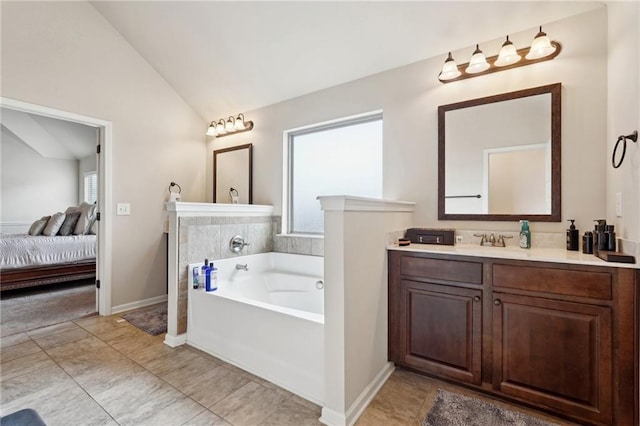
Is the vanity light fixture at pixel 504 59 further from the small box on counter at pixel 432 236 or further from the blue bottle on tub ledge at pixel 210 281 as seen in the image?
the blue bottle on tub ledge at pixel 210 281

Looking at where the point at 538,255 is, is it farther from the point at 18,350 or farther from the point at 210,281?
the point at 18,350

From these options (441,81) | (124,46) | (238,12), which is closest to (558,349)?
(441,81)

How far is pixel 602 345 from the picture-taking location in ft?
4.52

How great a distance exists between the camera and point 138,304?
3254 millimetres

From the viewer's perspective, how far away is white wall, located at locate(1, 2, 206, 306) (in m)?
2.56

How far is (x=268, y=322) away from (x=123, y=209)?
234 cm

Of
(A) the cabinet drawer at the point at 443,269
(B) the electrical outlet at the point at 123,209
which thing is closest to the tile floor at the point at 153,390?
(A) the cabinet drawer at the point at 443,269

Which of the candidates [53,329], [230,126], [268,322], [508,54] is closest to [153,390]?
[268,322]

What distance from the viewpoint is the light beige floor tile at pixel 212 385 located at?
168cm

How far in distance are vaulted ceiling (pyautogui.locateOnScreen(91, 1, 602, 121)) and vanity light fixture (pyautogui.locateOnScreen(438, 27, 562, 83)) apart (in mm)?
177

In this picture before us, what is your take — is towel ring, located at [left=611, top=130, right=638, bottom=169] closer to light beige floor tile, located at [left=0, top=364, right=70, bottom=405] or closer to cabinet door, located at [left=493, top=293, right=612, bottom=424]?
cabinet door, located at [left=493, top=293, right=612, bottom=424]

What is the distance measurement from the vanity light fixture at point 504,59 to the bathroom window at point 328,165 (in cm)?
71

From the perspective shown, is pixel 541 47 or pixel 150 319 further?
pixel 150 319

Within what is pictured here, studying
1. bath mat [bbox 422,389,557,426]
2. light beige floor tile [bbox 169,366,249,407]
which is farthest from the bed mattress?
bath mat [bbox 422,389,557,426]
